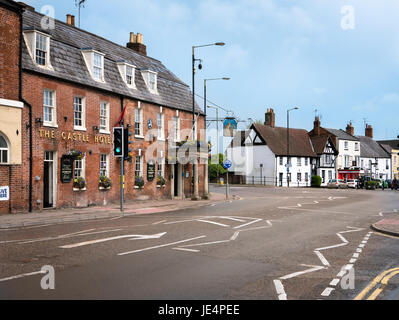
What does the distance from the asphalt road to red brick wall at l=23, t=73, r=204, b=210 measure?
618cm

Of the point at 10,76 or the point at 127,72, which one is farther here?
the point at 127,72

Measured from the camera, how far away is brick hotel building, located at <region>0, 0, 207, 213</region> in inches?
755

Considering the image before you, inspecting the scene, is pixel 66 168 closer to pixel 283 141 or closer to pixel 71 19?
pixel 71 19

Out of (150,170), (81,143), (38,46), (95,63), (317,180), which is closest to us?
(38,46)

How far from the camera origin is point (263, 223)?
1659 cm

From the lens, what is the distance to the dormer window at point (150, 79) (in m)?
29.6

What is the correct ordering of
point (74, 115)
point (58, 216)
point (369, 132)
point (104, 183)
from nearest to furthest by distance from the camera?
point (58, 216)
point (74, 115)
point (104, 183)
point (369, 132)

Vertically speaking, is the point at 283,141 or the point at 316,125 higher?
the point at 316,125

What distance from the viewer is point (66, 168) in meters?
21.9

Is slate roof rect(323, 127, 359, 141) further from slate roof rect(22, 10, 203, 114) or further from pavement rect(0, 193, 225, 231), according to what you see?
pavement rect(0, 193, 225, 231)

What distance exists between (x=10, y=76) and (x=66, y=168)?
5259mm

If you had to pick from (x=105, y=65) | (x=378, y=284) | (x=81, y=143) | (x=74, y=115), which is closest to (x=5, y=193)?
(x=81, y=143)
